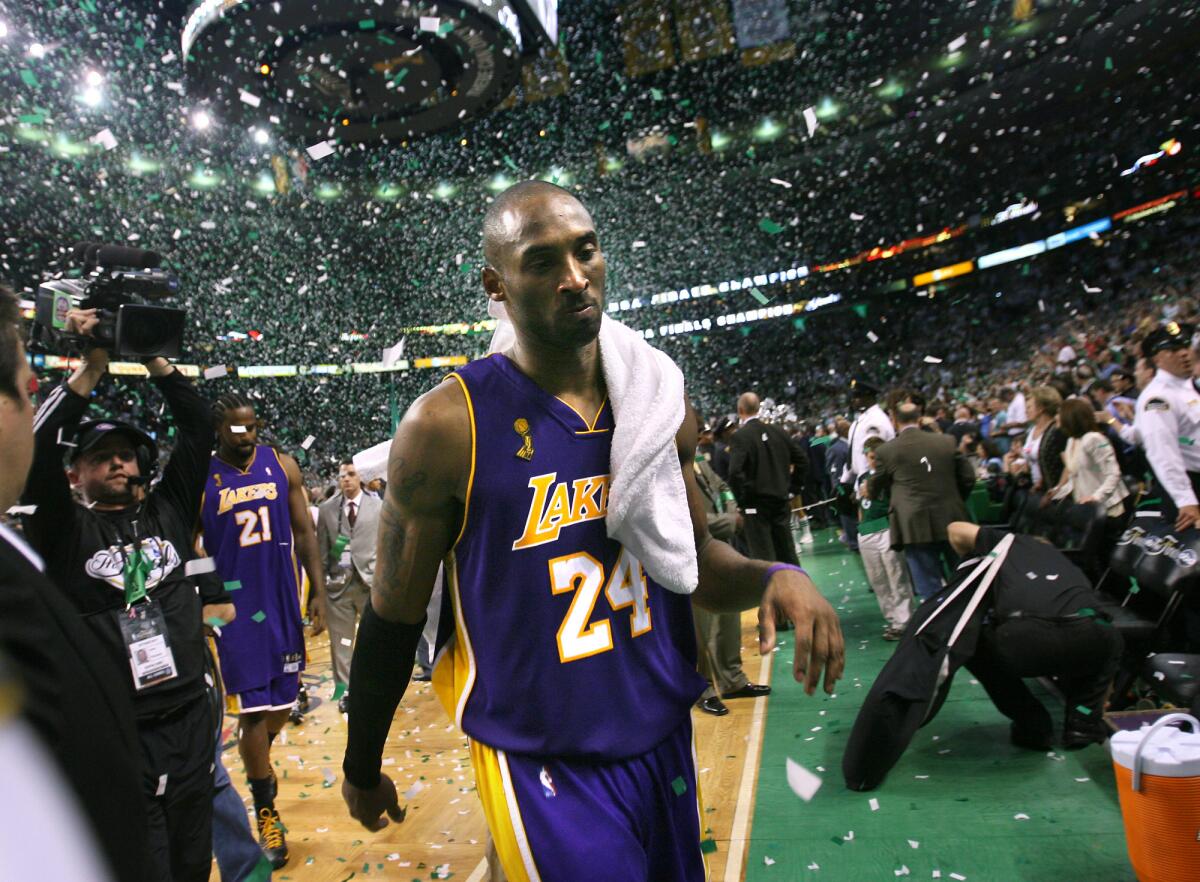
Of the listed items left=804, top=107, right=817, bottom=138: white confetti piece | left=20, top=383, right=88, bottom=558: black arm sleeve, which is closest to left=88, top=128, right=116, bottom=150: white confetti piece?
left=804, top=107, right=817, bottom=138: white confetti piece

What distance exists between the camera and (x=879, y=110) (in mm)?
26219

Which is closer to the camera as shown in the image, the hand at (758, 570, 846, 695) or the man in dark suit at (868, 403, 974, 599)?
the hand at (758, 570, 846, 695)

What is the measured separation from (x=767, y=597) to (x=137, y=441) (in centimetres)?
243

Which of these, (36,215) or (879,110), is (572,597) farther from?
(879,110)

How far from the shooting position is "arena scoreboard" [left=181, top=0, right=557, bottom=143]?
11422 millimetres

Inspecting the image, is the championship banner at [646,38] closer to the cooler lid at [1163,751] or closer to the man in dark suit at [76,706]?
the cooler lid at [1163,751]

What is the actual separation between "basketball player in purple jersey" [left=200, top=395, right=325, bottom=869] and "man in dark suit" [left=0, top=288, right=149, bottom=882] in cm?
370

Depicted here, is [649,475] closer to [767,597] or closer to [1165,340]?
[767,597]

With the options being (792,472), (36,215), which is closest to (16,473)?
(792,472)

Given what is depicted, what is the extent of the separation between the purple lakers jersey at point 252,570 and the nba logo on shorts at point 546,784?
303 cm

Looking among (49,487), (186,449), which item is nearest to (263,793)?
(186,449)

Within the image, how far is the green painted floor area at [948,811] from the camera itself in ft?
10.5

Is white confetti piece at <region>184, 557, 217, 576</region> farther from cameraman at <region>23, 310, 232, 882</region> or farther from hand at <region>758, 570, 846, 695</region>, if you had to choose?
hand at <region>758, 570, 846, 695</region>

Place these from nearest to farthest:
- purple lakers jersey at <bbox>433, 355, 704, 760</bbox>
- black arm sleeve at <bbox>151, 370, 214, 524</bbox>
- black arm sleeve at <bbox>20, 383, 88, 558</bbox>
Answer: purple lakers jersey at <bbox>433, 355, 704, 760</bbox>
black arm sleeve at <bbox>20, 383, 88, 558</bbox>
black arm sleeve at <bbox>151, 370, 214, 524</bbox>
